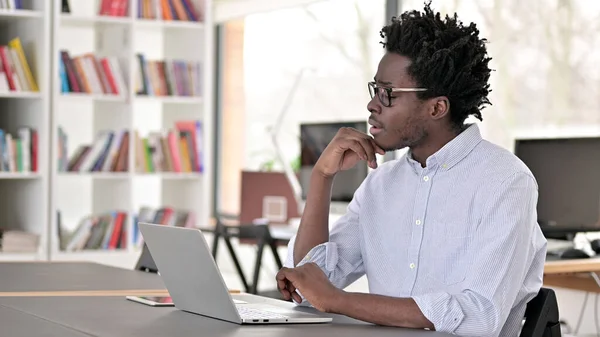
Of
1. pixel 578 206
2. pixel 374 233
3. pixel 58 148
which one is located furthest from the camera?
pixel 58 148

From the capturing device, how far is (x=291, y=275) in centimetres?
204

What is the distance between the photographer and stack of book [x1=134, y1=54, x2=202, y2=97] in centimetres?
573

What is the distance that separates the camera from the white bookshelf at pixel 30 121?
211 inches

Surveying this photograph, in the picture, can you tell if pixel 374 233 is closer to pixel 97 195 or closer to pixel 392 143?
pixel 392 143

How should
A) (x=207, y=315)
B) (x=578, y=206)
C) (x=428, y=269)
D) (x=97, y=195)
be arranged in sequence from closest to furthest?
1. (x=207, y=315)
2. (x=428, y=269)
3. (x=578, y=206)
4. (x=97, y=195)

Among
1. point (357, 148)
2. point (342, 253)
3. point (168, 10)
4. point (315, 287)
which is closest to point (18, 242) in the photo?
point (168, 10)

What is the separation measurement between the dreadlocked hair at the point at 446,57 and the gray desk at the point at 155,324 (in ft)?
1.88

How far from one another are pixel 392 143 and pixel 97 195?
380cm

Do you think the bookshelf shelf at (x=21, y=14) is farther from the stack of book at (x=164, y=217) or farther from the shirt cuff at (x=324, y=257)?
the shirt cuff at (x=324, y=257)

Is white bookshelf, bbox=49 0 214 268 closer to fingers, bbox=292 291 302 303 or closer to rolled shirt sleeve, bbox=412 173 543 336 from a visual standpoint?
fingers, bbox=292 291 302 303

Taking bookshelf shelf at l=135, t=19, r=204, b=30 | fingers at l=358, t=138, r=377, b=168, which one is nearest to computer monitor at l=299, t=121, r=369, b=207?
bookshelf shelf at l=135, t=19, r=204, b=30

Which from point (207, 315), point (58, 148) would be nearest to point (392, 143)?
point (207, 315)

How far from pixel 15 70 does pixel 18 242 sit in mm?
897

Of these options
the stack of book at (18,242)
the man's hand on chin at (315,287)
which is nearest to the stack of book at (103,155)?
the stack of book at (18,242)
